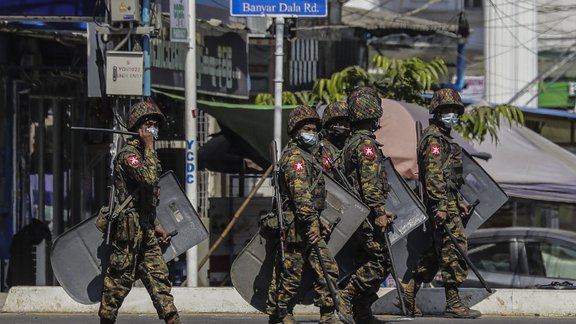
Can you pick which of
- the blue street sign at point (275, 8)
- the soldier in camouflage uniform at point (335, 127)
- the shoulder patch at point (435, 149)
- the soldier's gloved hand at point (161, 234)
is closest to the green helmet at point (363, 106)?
the soldier in camouflage uniform at point (335, 127)

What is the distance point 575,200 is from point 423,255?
4.61m

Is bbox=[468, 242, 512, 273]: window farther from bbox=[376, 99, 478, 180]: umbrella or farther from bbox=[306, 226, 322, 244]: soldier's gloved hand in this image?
bbox=[306, 226, 322, 244]: soldier's gloved hand

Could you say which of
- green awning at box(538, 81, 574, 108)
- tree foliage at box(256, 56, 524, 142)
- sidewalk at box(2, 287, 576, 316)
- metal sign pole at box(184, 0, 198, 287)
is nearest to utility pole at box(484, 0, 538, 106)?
green awning at box(538, 81, 574, 108)

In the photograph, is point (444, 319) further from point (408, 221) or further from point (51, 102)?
point (51, 102)

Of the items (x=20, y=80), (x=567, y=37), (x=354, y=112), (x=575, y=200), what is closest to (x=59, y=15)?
(x=20, y=80)

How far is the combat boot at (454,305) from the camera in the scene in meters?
9.98

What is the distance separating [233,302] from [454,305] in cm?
212

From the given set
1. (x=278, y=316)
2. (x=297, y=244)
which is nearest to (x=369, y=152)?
(x=297, y=244)

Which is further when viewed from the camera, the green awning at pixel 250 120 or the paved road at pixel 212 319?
the green awning at pixel 250 120

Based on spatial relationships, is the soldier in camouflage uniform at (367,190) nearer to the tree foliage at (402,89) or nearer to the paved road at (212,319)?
the paved road at (212,319)

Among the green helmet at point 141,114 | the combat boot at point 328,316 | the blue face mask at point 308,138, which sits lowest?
the combat boot at point 328,316

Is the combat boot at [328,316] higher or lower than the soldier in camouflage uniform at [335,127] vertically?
lower

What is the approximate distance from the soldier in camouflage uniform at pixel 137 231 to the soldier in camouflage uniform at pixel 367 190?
4.63ft

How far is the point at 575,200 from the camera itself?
1403 centimetres
